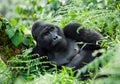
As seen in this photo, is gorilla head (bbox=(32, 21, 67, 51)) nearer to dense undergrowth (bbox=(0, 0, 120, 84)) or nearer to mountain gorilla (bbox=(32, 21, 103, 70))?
mountain gorilla (bbox=(32, 21, 103, 70))

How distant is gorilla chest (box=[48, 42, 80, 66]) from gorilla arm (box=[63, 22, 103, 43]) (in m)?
0.10

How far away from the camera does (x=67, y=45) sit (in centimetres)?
504

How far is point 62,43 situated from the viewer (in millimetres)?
4930

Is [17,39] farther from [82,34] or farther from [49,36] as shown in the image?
[82,34]

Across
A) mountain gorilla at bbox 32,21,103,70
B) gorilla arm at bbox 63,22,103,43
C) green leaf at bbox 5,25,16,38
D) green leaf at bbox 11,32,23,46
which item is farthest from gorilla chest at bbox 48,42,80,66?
green leaf at bbox 5,25,16,38

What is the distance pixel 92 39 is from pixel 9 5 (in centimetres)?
2977

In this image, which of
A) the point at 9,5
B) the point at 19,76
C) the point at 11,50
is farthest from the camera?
the point at 9,5

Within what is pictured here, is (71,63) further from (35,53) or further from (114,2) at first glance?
(114,2)

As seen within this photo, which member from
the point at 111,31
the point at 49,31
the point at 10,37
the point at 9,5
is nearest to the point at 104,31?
the point at 111,31

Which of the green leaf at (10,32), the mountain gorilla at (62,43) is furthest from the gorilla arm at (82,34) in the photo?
the green leaf at (10,32)

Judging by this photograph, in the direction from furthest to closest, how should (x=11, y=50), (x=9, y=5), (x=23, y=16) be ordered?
(x=9, y=5), (x=23, y=16), (x=11, y=50)

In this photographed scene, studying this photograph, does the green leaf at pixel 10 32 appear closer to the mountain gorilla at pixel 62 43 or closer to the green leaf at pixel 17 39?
the green leaf at pixel 17 39

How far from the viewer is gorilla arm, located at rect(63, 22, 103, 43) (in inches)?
183

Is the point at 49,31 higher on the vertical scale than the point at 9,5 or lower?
higher
